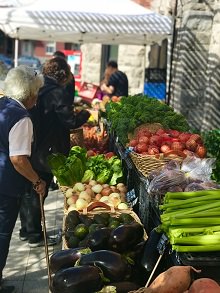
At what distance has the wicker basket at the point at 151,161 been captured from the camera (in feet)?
12.4

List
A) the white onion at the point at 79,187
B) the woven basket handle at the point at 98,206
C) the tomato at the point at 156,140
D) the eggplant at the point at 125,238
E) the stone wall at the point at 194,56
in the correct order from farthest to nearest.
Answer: the stone wall at the point at 194,56 < the white onion at the point at 79,187 < the tomato at the point at 156,140 < the woven basket handle at the point at 98,206 < the eggplant at the point at 125,238

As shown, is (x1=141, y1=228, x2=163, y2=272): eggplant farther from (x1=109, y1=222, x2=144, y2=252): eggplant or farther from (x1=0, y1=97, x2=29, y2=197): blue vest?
(x1=0, y1=97, x2=29, y2=197): blue vest

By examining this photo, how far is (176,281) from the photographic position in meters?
2.39

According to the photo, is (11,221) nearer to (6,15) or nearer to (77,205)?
(77,205)

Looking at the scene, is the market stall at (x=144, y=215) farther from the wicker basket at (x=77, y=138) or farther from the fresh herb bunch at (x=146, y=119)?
the wicker basket at (x=77, y=138)

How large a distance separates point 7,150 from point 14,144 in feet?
0.55

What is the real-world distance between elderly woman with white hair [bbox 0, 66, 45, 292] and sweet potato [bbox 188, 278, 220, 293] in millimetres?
1713

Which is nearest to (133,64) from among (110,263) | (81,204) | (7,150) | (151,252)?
(81,204)

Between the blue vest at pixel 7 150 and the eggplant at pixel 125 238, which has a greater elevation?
the blue vest at pixel 7 150

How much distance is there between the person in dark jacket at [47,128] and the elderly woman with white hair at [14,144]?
1.12m

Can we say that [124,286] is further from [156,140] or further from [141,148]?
[156,140]

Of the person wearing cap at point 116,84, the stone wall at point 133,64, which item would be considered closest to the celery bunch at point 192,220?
the person wearing cap at point 116,84

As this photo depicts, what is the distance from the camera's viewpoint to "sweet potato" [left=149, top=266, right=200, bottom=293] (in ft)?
7.83

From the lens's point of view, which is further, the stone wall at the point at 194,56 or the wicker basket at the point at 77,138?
the stone wall at the point at 194,56
